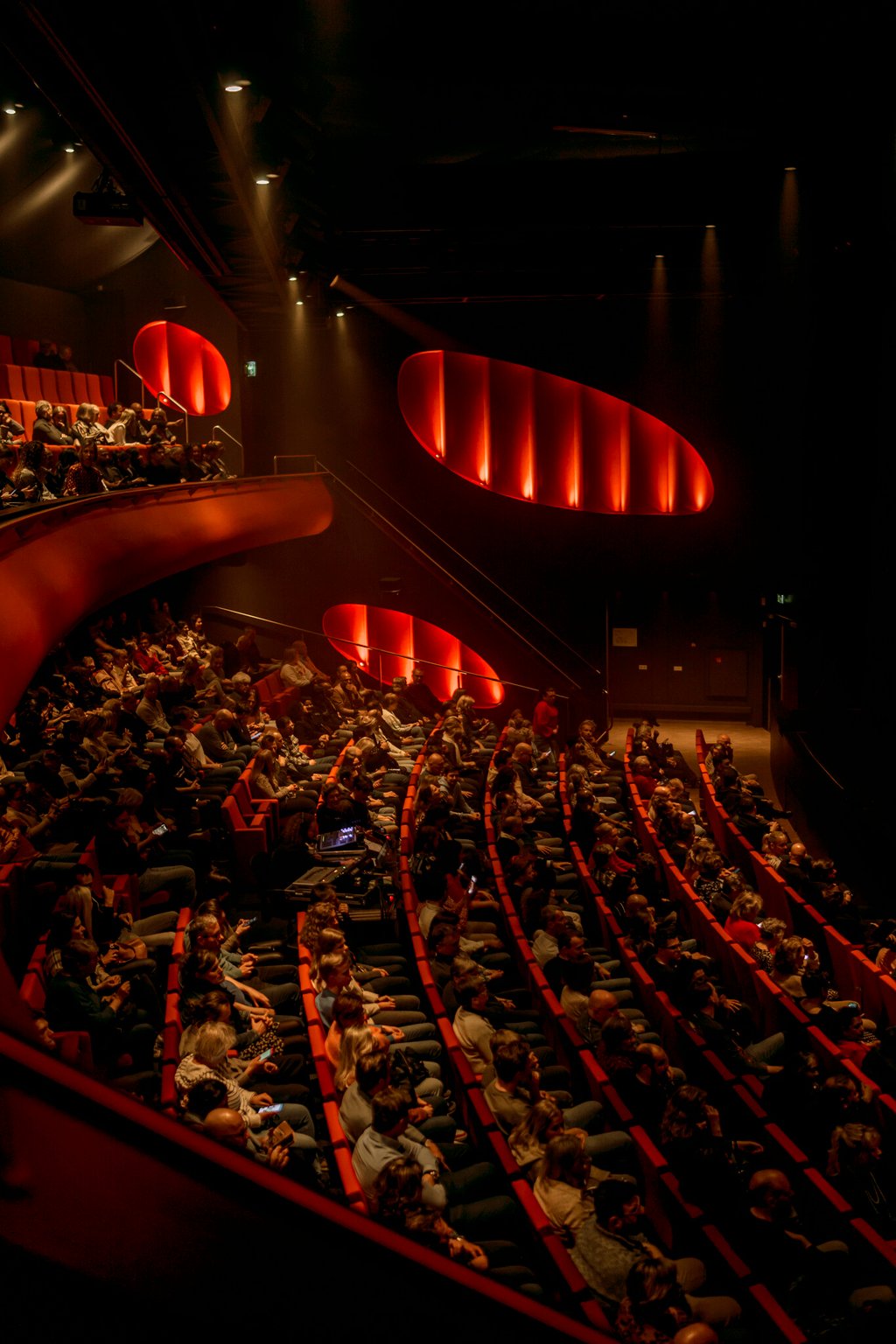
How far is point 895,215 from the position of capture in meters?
5.02

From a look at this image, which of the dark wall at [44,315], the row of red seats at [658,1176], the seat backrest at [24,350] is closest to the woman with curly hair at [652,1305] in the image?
A: the row of red seats at [658,1176]

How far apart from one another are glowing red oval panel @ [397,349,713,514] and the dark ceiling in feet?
2.24

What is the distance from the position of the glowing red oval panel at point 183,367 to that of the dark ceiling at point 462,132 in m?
0.85

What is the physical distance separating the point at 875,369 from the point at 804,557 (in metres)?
1.66

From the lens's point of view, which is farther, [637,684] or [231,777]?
[637,684]

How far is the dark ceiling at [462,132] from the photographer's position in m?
4.52

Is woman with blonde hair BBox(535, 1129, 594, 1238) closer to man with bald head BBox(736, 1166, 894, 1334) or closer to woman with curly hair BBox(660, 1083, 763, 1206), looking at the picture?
woman with curly hair BBox(660, 1083, 763, 1206)

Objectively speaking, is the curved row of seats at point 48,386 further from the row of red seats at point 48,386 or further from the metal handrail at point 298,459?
the metal handrail at point 298,459

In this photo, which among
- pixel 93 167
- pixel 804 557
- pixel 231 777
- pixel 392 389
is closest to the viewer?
pixel 231 777

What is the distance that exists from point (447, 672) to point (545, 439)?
226 centimetres

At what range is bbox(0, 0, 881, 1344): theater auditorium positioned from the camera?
2.13m

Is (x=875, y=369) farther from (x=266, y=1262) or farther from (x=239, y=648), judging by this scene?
(x=266, y=1262)

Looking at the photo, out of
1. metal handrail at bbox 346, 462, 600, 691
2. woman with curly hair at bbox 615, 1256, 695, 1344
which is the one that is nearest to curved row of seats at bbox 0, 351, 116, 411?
metal handrail at bbox 346, 462, 600, 691

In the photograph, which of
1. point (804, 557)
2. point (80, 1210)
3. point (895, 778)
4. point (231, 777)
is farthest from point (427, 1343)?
point (804, 557)
